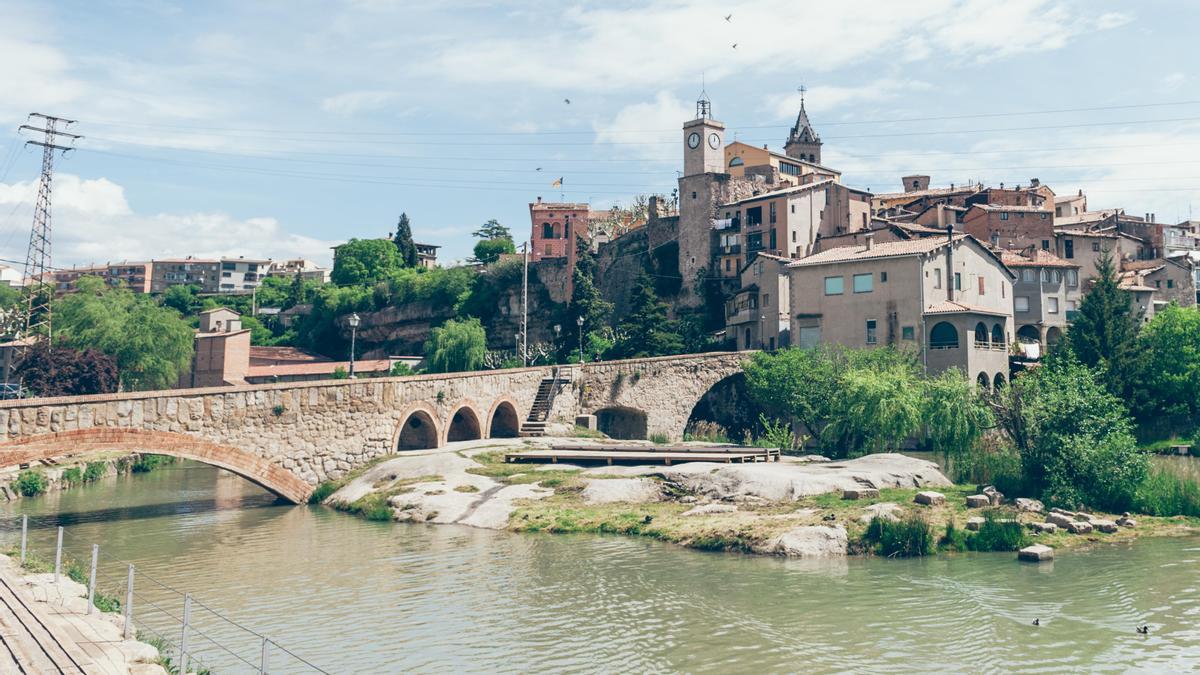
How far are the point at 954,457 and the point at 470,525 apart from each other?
22218 mm

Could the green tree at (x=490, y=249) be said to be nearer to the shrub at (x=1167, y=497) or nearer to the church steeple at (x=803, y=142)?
the church steeple at (x=803, y=142)

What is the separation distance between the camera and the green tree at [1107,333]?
51812 mm

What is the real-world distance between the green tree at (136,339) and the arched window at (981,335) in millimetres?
52387

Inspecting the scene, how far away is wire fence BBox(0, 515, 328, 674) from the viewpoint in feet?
47.3

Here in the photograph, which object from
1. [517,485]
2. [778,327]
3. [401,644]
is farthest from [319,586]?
[778,327]

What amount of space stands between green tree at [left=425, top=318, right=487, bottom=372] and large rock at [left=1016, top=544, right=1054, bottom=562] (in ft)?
199

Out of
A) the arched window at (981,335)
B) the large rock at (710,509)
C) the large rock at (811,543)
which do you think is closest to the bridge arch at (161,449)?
the large rock at (710,509)

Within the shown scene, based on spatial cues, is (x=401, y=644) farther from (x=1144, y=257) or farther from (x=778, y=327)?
(x=1144, y=257)

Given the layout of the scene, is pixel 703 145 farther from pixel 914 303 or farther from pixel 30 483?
pixel 30 483

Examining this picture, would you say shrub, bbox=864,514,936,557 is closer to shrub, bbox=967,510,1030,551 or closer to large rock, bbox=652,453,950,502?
shrub, bbox=967,510,1030,551

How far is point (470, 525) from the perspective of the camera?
2997 centimetres

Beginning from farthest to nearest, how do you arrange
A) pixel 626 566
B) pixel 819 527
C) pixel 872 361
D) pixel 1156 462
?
pixel 872 361
pixel 1156 462
pixel 819 527
pixel 626 566

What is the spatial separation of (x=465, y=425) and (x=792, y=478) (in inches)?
779

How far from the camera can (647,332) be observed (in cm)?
6788
